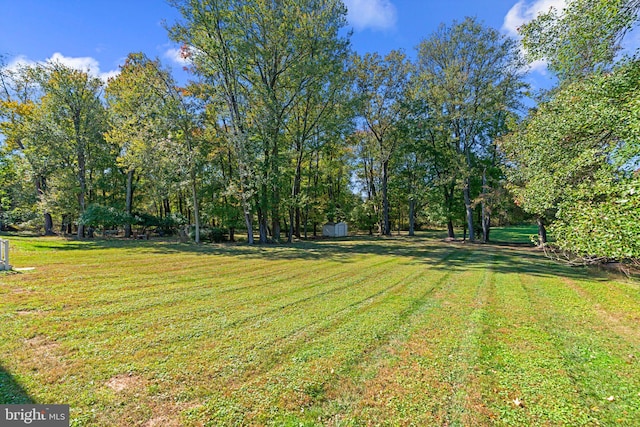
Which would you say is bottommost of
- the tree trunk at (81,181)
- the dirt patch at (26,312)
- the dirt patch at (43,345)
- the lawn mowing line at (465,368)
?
the lawn mowing line at (465,368)

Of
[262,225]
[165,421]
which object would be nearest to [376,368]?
[165,421]

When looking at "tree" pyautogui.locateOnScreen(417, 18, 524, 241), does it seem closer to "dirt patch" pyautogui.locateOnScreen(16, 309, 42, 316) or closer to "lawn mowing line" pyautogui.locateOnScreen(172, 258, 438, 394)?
"lawn mowing line" pyautogui.locateOnScreen(172, 258, 438, 394)

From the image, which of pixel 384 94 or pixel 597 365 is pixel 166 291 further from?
pixel 384 94

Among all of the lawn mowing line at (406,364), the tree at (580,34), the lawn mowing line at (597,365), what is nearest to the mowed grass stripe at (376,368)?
the lawn mowing line at (406,364)

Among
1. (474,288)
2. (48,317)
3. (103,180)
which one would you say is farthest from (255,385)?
(103,180)

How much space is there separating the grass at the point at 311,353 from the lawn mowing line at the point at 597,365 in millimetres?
20

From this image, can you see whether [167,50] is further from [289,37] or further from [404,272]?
[404,272]

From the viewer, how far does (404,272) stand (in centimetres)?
954

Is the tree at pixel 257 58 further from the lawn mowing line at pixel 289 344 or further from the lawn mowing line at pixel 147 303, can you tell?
the lawn mowing line at pixel 289 344

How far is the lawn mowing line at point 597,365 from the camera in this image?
2.68m

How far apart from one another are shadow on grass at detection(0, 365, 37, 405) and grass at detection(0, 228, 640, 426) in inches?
0.5

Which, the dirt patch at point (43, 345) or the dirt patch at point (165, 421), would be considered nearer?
the dirt patch at point (165, 421)


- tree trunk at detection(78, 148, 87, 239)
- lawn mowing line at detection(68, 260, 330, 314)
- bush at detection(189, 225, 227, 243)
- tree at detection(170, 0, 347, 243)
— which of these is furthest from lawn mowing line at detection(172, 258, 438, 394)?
tree trunk at detection(78, 148, 87, 239)

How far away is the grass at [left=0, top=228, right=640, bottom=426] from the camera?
2514 millimetres
